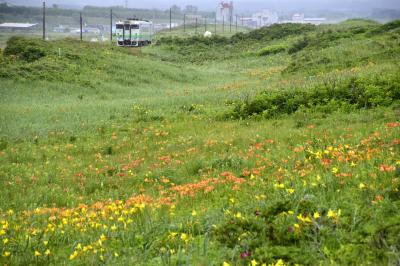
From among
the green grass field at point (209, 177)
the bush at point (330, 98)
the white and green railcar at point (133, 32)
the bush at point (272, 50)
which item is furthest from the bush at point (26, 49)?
the white and green railcar at point (133, 32)

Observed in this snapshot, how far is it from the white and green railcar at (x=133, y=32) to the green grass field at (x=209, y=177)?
156ft

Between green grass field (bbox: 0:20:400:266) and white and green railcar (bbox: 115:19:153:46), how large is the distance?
47.6m

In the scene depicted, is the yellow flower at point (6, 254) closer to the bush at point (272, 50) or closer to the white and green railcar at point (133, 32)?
the bush at point (272, 50)

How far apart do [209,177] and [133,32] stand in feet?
235

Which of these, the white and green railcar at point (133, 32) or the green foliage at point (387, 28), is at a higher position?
the white and green railcar at point (133, 32)

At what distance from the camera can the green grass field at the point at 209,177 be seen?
18.5 ft

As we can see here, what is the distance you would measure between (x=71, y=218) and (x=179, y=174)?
12.0 ft

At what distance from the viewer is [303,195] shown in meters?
6.68

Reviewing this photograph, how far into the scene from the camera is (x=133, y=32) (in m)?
79.0

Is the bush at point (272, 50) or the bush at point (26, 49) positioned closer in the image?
the bush at point (26, 49)

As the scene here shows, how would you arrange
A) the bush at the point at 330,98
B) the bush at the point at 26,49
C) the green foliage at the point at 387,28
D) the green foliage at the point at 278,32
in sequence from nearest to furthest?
the bush at the point at 330,98 → the bush at the point at 26,49 → the green foliage at the point at 387,28 → the green foliage at the point at 278,32

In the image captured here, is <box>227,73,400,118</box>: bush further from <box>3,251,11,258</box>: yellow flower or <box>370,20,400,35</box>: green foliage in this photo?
<box>370,20,400,35</box>: green foliage

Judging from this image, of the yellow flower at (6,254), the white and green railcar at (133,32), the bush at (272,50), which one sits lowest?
the yellow flower at (6,254)

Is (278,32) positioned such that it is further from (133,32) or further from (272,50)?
(133,32)
